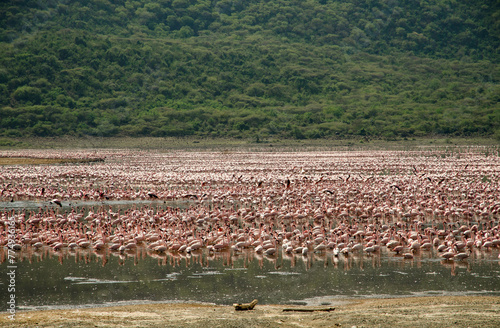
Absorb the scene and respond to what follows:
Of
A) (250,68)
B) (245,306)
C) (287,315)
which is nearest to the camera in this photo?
(287,315)

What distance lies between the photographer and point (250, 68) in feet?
418

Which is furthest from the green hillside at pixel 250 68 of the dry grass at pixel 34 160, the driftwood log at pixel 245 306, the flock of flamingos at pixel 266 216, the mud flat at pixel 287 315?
the driftwood log at pixel 245 306

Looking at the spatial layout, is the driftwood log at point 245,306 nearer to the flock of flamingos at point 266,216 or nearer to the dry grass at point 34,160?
the flock of flamingos at point 266,216

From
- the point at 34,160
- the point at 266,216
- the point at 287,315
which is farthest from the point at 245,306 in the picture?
the point at 34,160

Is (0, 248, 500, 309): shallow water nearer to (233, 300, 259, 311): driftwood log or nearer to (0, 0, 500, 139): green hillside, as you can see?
(233, 300, 259, 311): driftwood log

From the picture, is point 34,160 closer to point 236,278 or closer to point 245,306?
point 236,278

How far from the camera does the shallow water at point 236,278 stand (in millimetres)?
12203

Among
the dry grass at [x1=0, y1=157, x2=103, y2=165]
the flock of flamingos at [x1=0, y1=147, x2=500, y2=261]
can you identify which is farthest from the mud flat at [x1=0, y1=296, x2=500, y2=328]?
the dry grass at [x1=0, y1=157, x2=103, y2=165]

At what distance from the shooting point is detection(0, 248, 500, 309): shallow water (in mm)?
12203

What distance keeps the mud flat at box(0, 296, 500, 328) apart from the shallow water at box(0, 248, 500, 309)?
32.1 inches

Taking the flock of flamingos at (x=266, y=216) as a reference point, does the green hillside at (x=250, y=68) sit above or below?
above

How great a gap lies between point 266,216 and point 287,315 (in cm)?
1090

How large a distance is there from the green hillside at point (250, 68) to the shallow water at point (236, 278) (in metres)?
74.0

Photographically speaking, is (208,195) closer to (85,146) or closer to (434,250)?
(434,250)
